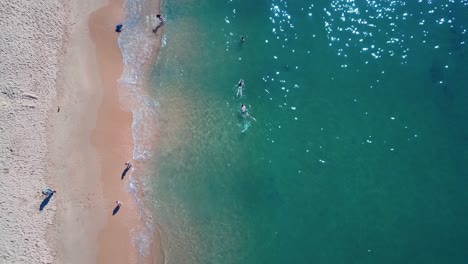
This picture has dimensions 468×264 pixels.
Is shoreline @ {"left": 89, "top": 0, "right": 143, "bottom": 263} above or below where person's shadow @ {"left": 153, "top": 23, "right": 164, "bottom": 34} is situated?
below

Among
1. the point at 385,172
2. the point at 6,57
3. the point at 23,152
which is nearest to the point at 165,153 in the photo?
the point at 23,152

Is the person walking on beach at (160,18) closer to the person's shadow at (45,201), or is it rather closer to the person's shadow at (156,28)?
the person's shadow at (156,28)

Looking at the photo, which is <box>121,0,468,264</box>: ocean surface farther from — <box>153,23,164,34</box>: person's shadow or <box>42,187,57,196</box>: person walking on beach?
<box>42,187,57,196</box>: person walking on beach

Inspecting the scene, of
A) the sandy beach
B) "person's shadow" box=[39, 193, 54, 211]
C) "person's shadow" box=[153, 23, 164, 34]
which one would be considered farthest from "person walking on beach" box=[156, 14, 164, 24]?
"person's shadow" box=[39, 193, 54, 211]

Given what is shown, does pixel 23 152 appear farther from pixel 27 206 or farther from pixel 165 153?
pixel 165 153

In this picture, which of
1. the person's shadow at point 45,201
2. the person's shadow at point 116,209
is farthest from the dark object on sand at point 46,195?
the person's shadow at point 116,209

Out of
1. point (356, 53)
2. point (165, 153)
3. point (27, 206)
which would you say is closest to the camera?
point (27, 206)
